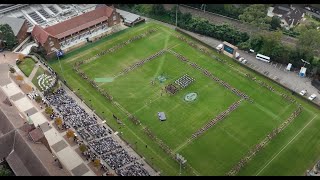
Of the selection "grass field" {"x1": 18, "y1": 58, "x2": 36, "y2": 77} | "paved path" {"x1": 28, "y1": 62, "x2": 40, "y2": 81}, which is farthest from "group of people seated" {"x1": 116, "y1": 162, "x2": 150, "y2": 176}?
"grass field" {"x1": 18, "y1": 58, "x2": 36, "y2": 77}

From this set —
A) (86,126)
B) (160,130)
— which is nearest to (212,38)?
(160,130)

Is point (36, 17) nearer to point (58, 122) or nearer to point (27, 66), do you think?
point (27, 66)

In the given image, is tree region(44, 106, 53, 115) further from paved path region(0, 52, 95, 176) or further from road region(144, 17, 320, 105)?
road region(144, 17, 320, 105)

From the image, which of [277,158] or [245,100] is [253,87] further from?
[277,158]

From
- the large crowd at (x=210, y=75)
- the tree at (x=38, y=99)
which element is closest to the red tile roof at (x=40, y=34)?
the tree at (x=38, y=99)

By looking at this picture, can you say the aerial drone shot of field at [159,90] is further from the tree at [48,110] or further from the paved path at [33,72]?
the tree at [48,110]

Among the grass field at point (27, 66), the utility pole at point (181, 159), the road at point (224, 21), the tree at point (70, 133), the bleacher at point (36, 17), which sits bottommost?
the utility pole at point (181, 159)

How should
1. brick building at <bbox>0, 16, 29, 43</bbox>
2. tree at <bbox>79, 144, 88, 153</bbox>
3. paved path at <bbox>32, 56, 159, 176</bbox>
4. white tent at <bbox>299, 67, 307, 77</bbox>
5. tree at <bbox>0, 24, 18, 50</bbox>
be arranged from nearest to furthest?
paved path at <bbox>32, 56, 159, 176</bbox> → tree at <bbox>79, 144, 88, 153</bbox> → white tent at <bbox>299, 67, 307, 77</bbox> → tree at <bbox>0, 24, 18, 50</bbox> → brick building at <bbox>0, 16, 29, 43</bbox>

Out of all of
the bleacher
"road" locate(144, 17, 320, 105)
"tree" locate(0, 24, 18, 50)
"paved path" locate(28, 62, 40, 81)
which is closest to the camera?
"road" locate(144, 17, 320, 105)
